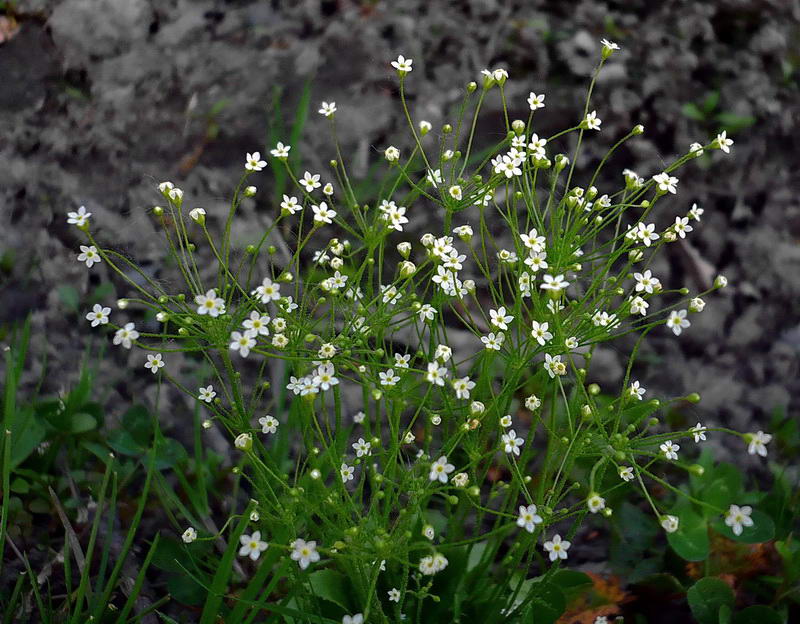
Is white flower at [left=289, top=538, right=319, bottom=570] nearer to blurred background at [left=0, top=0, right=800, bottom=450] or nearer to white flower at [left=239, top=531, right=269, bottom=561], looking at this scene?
white flower at [left=239, top=531, right=269, bottom=561]

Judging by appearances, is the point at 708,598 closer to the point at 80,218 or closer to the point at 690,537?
the point at 690,537

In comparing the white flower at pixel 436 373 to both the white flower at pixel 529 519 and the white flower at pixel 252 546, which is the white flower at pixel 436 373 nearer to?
the white flower at pixel 529 519

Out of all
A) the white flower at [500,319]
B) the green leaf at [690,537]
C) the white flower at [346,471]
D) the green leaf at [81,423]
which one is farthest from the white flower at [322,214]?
the green leaf at [690,537]

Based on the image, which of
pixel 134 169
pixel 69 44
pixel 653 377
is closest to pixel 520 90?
pixel 653 377

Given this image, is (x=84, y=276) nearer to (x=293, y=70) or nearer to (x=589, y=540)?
(x=293, y=70)

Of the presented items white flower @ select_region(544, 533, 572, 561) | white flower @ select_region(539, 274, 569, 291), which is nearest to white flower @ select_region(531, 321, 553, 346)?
white flower @ select_region(539, 274, 569, 291)

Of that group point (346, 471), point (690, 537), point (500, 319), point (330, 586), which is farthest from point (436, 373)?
point (690, 537)

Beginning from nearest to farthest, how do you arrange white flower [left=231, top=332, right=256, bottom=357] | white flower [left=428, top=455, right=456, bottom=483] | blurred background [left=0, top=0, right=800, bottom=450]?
white flower [left=231, top=332, right=256, bottom=357], white flower [left=428, top=455, right=456, bottom=483], blurred background [left=0, top=0, right=800, bottom=450]
